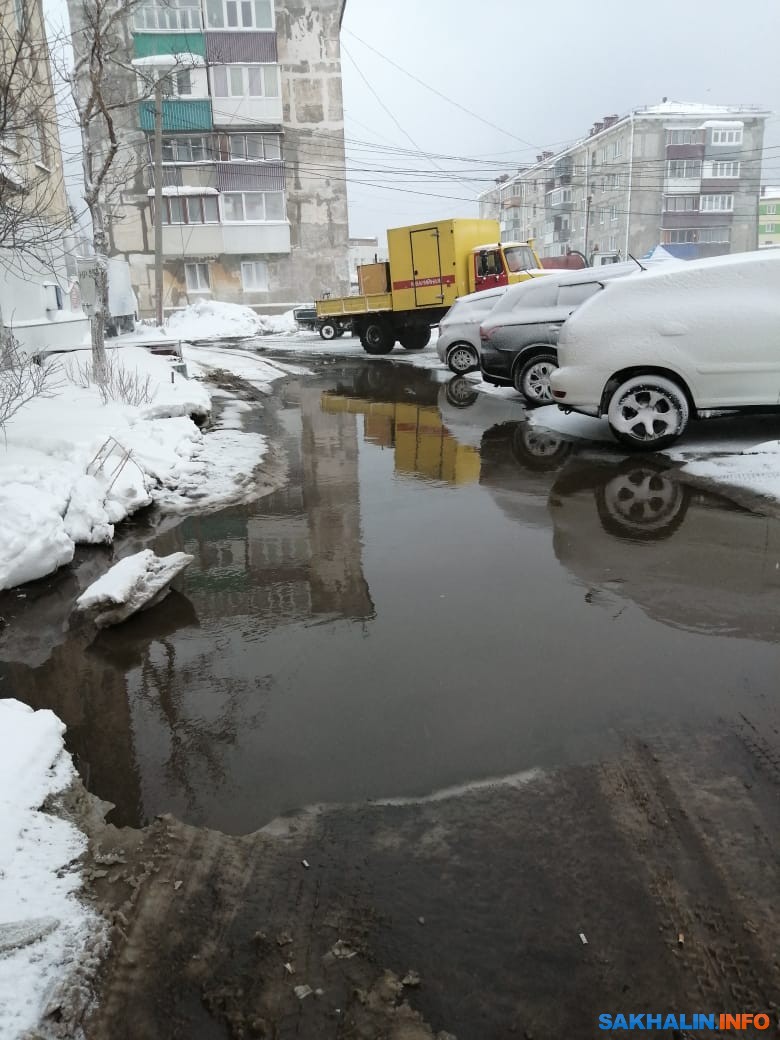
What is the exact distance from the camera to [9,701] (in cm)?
363

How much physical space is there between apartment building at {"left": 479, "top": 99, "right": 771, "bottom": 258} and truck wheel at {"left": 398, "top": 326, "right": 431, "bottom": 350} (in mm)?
41944

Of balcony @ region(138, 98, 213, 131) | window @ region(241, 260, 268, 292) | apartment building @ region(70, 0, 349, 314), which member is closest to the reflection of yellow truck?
window @ region(241, 260, 268, 292)

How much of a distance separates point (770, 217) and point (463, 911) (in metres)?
97.6

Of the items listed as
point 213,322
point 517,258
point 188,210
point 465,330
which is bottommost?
point 465,330

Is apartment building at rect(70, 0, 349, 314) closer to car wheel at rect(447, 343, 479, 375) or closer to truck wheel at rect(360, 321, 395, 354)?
truck wheel at rect(360, 321, 395, 354)

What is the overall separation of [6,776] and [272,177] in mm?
42150

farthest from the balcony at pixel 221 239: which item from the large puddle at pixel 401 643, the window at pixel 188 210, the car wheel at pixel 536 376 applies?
the large puddle at pixel 401 643

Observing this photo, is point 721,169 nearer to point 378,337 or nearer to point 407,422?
point 378,337

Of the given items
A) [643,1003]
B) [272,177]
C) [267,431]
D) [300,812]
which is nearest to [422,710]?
[300,812]

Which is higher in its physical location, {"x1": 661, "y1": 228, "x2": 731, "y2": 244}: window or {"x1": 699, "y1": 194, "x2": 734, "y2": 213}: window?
{"x1": 699, "y1": 194, "x2": 734, "y2": 213}: window

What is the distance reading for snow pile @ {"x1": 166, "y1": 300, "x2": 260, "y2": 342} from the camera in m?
35.2

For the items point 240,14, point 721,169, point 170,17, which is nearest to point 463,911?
point 240,14

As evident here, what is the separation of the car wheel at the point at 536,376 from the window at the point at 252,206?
107 feet

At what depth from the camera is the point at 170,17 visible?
38031 millimetres
